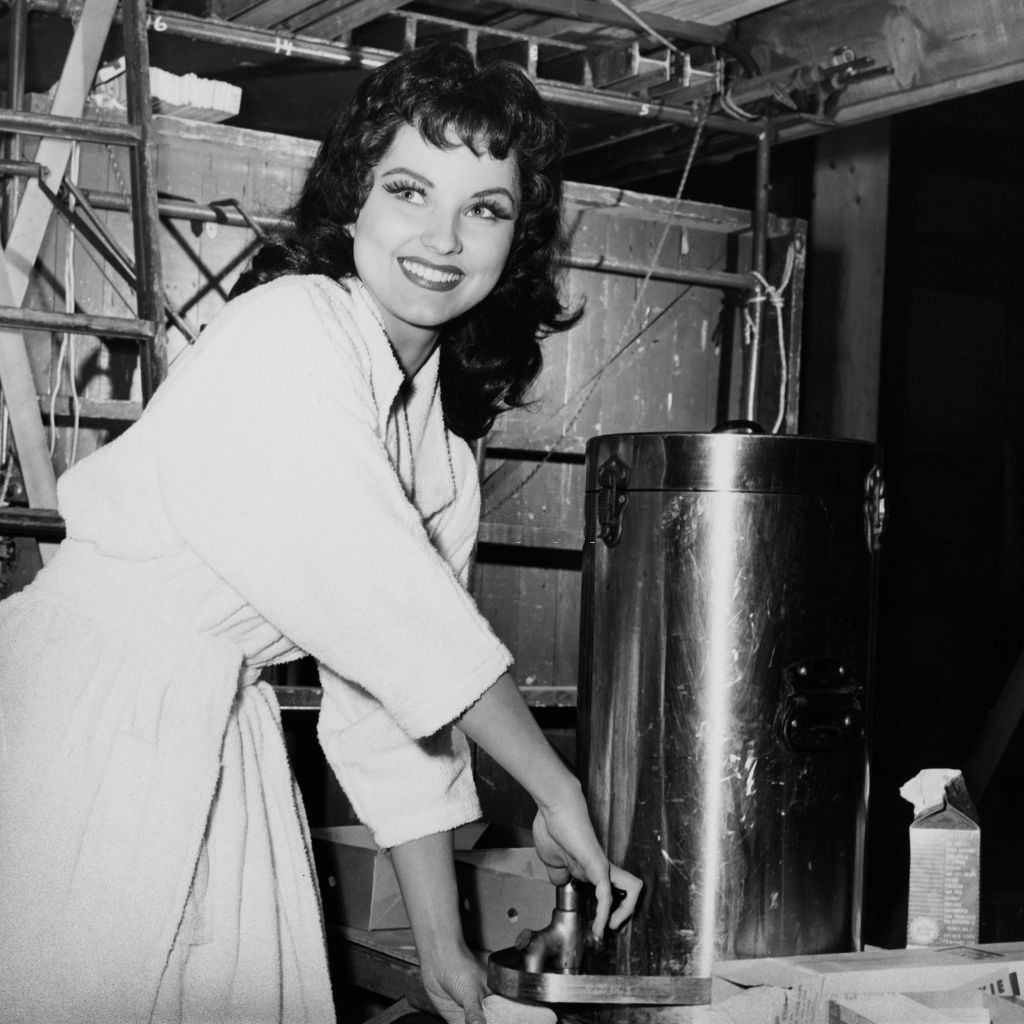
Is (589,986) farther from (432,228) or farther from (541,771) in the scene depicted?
(432,228)

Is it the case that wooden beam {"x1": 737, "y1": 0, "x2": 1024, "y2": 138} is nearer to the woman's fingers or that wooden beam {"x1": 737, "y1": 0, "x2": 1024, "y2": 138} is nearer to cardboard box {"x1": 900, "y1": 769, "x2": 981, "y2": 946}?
cardboard box {"x1": 900, "y1": 769, "x2": 981, "y2": 946}

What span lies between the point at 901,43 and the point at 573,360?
1544 mm

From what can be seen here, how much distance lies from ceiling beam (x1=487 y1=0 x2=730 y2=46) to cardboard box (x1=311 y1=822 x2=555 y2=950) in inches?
76.3

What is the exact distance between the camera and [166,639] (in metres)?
1.75

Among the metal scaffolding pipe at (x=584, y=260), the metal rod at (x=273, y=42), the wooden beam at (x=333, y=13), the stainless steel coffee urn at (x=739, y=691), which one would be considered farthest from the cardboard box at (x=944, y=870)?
the wooden beam at (x=333, y=13)

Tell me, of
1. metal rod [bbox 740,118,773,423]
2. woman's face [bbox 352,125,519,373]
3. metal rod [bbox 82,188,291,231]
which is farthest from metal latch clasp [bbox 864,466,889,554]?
metal rod [bbox 740,118,773,423]

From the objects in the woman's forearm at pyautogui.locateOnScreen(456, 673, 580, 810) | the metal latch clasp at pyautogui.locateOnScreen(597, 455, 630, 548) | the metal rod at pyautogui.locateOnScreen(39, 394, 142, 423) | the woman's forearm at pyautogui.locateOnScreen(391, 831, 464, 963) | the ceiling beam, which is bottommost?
the woman's forearm at pyautogui.locateOnScreen(391, 831, 464, 963)

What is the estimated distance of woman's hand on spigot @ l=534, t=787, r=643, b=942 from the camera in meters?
1.74

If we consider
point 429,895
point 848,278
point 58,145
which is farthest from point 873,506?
point 848,278

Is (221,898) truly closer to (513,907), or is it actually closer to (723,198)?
(513,907)

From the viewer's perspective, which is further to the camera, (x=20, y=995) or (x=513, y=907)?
(x=513, y=907)

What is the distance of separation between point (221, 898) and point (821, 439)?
3.25 feet

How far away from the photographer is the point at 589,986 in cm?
198

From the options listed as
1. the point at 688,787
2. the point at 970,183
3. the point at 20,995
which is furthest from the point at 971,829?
the point at 970,183
